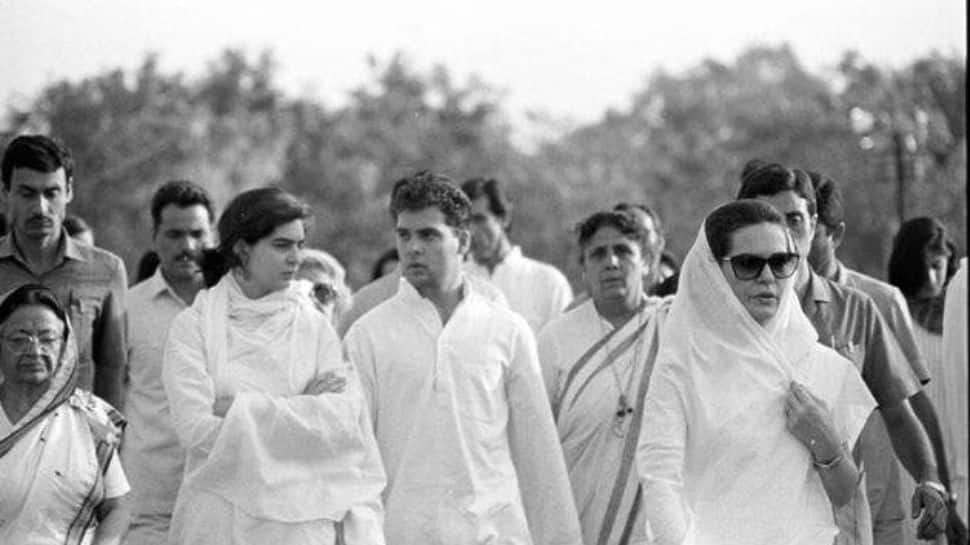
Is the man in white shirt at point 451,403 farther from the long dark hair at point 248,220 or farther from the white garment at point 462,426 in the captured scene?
the long dark hair at point 248,220

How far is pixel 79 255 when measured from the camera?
28.2 ft

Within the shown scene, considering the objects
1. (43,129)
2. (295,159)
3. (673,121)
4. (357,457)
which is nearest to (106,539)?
(357,457)

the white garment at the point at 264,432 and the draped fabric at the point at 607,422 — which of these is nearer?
the white garment at the point at 264,432

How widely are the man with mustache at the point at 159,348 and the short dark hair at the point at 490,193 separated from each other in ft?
7.40

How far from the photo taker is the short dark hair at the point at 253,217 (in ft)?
25.6

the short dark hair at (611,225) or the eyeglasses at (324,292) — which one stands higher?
the short dark hair at (611,225)

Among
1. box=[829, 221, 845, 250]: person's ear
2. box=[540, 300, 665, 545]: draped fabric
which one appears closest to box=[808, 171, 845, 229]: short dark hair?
box=[829, 221, 845, 250]: person's ear

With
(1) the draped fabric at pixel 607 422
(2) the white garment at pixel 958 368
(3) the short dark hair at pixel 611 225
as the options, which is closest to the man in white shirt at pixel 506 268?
(3) the short dark hair at pixel 611 225

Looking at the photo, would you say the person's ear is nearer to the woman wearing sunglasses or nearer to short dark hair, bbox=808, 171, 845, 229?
short dark hair, bbox=808, 171, 845, 229

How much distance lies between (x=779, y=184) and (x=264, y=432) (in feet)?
7.81

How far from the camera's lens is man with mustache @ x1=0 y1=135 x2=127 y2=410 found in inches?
332

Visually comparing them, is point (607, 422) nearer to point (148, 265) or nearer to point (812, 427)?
point (812, 427)

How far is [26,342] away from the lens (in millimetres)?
7293

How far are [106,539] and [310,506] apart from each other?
2.59 feet
